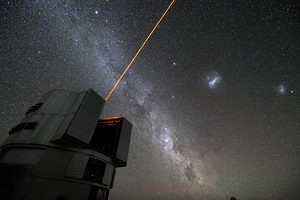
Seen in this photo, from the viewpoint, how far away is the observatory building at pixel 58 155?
10.4 m

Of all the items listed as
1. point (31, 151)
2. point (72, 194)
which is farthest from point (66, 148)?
point (72, 194)

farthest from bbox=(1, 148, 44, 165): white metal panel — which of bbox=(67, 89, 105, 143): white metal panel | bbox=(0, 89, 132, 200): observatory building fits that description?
bbox=(67, 89, 105, 143): white metal panel

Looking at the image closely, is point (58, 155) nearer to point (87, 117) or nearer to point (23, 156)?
point (23, 156)

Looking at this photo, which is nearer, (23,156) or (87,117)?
(23,156)

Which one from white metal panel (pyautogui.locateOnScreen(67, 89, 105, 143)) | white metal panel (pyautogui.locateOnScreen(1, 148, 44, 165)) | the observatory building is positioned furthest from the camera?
white metal panel (pyautogui.locateOnScreen(67, 89, 105, 143))

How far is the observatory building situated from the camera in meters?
10.4

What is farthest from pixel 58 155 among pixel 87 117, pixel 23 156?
pixel 87 117

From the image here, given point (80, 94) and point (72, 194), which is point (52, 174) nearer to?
point (72, 194)

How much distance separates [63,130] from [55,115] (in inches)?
117

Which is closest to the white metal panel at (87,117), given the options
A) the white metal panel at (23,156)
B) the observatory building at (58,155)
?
the observatory building at (58,155)

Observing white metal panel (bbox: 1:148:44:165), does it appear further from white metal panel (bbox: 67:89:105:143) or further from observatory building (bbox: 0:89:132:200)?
white metal panel (bbox: 67:89:105:143)

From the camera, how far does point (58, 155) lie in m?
11.8

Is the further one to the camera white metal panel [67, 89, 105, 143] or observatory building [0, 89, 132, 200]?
white metal panel [67, 89, 105, 143]

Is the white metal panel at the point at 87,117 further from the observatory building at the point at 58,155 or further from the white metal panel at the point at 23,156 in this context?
the white metal panel at the point at 23,156
